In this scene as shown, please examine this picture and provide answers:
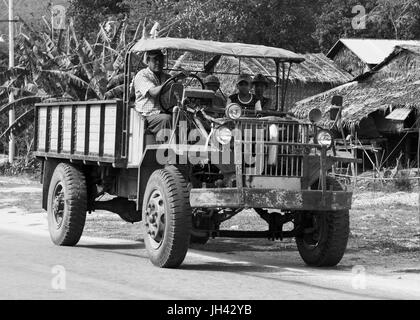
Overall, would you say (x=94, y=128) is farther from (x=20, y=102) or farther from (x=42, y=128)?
(x=20, y=102)

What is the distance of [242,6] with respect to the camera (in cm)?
3838

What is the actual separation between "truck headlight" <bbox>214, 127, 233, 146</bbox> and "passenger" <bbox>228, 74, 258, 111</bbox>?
1.61 meters

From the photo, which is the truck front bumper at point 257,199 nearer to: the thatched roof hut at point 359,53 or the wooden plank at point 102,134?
the wooden plank at point 102,134

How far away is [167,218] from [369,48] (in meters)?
30.1

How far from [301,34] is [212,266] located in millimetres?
32197

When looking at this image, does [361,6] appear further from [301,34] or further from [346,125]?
[346,125]

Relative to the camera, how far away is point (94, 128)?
12.3 m

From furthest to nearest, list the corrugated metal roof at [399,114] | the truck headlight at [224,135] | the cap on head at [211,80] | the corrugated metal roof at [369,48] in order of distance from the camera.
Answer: the corrugated metal roof at [369,48], the corrugated metal roof at [399,114], the cap on head at [211,80], the truck headlight at [224,135]

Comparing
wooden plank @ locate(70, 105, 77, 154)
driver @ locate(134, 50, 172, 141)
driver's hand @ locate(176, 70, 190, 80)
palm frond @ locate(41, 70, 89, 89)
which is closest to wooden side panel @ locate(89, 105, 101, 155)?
wooden plank @ locate(70, 105, 77, 154)

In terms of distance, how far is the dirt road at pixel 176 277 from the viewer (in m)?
8.44

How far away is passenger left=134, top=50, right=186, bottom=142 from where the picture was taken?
10836 millimetres

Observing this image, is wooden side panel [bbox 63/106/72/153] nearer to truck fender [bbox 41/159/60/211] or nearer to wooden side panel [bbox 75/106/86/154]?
wooden side panel [bbox 75/106/86/154]

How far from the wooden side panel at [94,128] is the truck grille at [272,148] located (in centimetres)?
276

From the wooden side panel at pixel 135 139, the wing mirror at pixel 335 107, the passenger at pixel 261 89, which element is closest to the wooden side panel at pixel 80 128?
the wooden side panel at pixel 135 139
